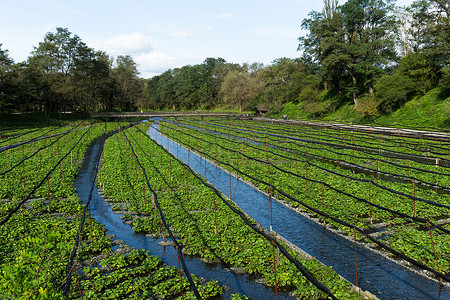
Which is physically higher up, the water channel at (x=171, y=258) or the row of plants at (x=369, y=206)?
the row of plants at (x=369, y=206)

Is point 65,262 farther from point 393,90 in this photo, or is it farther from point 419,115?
point 393,90

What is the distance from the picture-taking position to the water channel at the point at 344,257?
381 inches

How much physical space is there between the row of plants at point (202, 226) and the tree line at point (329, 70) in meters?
40.1

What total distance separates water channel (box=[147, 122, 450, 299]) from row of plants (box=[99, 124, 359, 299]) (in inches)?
55.0

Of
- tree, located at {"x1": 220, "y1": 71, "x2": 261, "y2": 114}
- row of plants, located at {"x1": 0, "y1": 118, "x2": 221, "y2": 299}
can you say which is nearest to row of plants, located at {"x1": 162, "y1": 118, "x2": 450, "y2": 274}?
row of plants, located at {"x1": 0, "y1": 118, "x2": 221, "y2": 299}

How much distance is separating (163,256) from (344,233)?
7.81m

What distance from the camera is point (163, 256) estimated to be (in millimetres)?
12086

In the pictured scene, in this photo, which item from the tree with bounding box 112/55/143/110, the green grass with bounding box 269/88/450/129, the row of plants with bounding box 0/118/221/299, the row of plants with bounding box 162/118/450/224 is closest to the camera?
the row of plants with bounding box 0/118/221/299

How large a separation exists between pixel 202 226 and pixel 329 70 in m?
55.9

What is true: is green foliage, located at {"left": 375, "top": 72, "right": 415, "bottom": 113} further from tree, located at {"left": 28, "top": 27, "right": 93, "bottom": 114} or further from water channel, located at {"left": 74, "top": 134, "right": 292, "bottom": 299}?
tree, located at {"left": 28, "top": 27, "right": 93, "bottom": 114}

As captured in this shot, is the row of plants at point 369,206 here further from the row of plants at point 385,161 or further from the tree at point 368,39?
the tree at point 368,39

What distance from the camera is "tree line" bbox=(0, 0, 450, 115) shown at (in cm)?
4759

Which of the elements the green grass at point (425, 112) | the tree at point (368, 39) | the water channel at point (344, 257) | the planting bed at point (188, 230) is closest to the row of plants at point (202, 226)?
the planting bed at point (188, 230)

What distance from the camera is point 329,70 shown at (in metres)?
61.5
